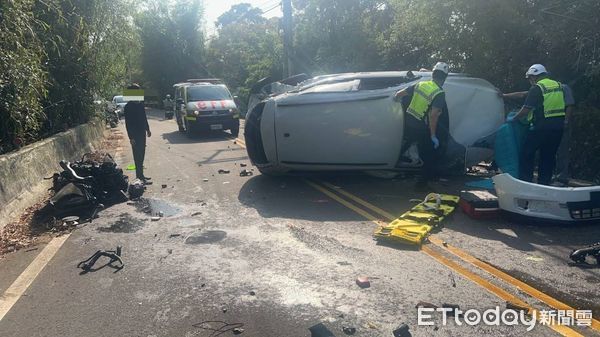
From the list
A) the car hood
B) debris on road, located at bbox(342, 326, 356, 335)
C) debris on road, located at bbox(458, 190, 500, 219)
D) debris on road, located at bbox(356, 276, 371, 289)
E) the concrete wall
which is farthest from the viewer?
the car hood

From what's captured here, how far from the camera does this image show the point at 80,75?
1239 cm

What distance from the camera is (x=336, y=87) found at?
800cm

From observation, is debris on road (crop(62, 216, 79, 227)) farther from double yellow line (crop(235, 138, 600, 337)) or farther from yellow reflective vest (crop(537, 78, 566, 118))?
yellow reflective vest (crop(537, 78, 566, 118))

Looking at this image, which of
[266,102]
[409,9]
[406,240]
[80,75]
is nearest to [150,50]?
[80,75]

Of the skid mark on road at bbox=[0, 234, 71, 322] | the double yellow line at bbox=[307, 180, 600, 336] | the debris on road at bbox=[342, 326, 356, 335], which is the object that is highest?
the skid mark on road at bbox=[0, 234, 71, 322]

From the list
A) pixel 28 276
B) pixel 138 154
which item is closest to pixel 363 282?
pixel 28 276

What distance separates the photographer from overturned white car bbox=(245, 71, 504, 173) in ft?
24.8

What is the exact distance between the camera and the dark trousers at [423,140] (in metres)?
7.38

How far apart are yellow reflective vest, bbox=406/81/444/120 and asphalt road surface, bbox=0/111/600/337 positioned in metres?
1.25

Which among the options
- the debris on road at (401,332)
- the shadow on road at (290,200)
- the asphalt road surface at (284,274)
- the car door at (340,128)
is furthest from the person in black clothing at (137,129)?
the debris on road at (401,332)

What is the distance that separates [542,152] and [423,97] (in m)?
1.80

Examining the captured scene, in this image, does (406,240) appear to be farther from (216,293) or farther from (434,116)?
(434,116)

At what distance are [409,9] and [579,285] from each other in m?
9.24

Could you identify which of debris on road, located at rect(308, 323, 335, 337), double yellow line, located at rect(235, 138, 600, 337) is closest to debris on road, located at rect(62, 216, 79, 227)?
double yellow line, located at rect(235, 138, 600, 337)
